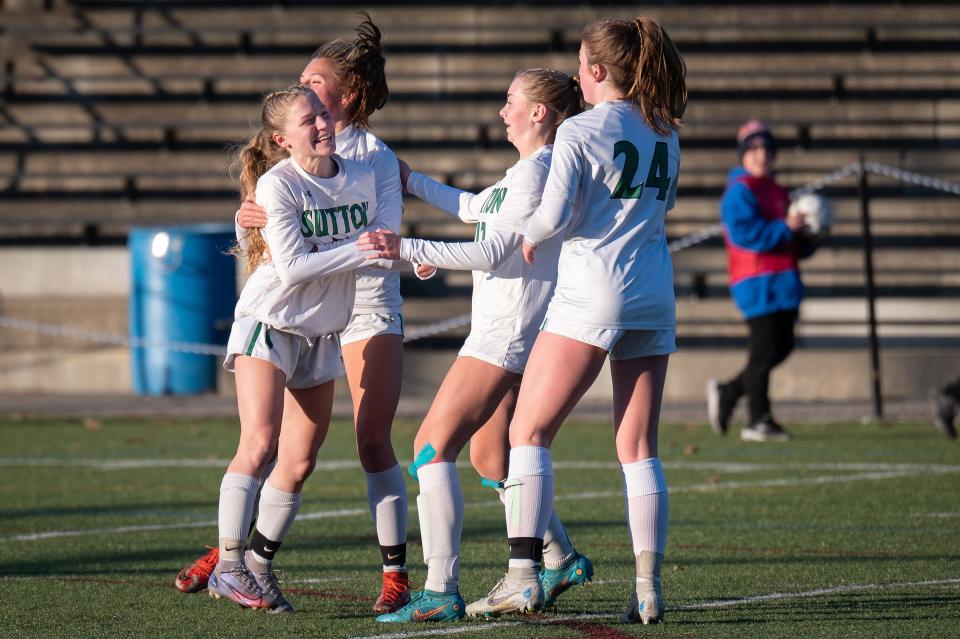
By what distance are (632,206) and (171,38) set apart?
16278 mm

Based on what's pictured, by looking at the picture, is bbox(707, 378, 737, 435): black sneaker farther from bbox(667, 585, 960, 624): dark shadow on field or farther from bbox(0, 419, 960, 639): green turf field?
bbox(667, 585, 960, 624): dark shadow on field

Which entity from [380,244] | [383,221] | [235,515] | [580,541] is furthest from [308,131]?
[580,541]

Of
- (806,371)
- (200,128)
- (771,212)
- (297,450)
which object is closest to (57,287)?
(200,128)

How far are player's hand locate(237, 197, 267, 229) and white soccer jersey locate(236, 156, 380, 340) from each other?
0.10ft

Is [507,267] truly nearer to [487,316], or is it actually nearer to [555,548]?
[487,316]

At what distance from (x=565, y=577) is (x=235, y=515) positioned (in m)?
1.16

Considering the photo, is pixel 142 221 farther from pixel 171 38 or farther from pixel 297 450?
pixel 297 450

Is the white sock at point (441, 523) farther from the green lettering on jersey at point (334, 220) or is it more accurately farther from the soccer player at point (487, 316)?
the green lettering on jersey at point (334, 220)

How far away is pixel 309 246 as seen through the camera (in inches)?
204

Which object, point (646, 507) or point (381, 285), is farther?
point (381, 285)

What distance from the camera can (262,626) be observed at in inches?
191

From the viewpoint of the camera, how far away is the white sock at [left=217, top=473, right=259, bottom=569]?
5.17m

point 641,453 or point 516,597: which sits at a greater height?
point 641,453

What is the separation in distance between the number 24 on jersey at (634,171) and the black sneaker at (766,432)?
672 cm
